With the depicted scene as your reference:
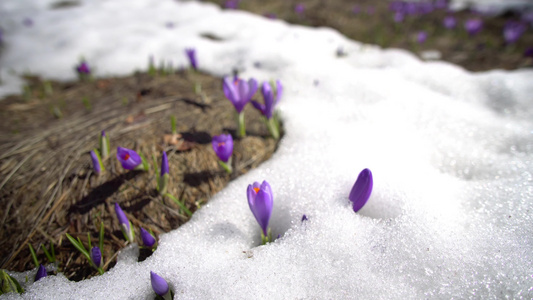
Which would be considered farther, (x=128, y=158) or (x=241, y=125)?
(x=241, y=125)

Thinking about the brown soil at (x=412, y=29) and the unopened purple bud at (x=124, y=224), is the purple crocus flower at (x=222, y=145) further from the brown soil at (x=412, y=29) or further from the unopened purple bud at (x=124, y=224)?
the brown soil at (x=412, y=29)

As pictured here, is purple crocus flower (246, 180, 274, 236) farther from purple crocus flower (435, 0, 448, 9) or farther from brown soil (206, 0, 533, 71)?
purple crocus flower (435, 0, 448, 9)


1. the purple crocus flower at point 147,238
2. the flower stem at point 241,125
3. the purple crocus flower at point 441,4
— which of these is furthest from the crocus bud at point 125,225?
the purple crocus flower at point 441,4

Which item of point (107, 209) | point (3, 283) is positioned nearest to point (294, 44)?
point (107, 209)

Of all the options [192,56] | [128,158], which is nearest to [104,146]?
[128,158]

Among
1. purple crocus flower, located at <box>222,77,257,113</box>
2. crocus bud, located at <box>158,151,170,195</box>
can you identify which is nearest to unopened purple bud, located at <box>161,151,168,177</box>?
crocus bud, located at <box>158,151,170,195</box>

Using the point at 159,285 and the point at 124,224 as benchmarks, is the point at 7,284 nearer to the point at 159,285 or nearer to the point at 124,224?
the point at 124,224
